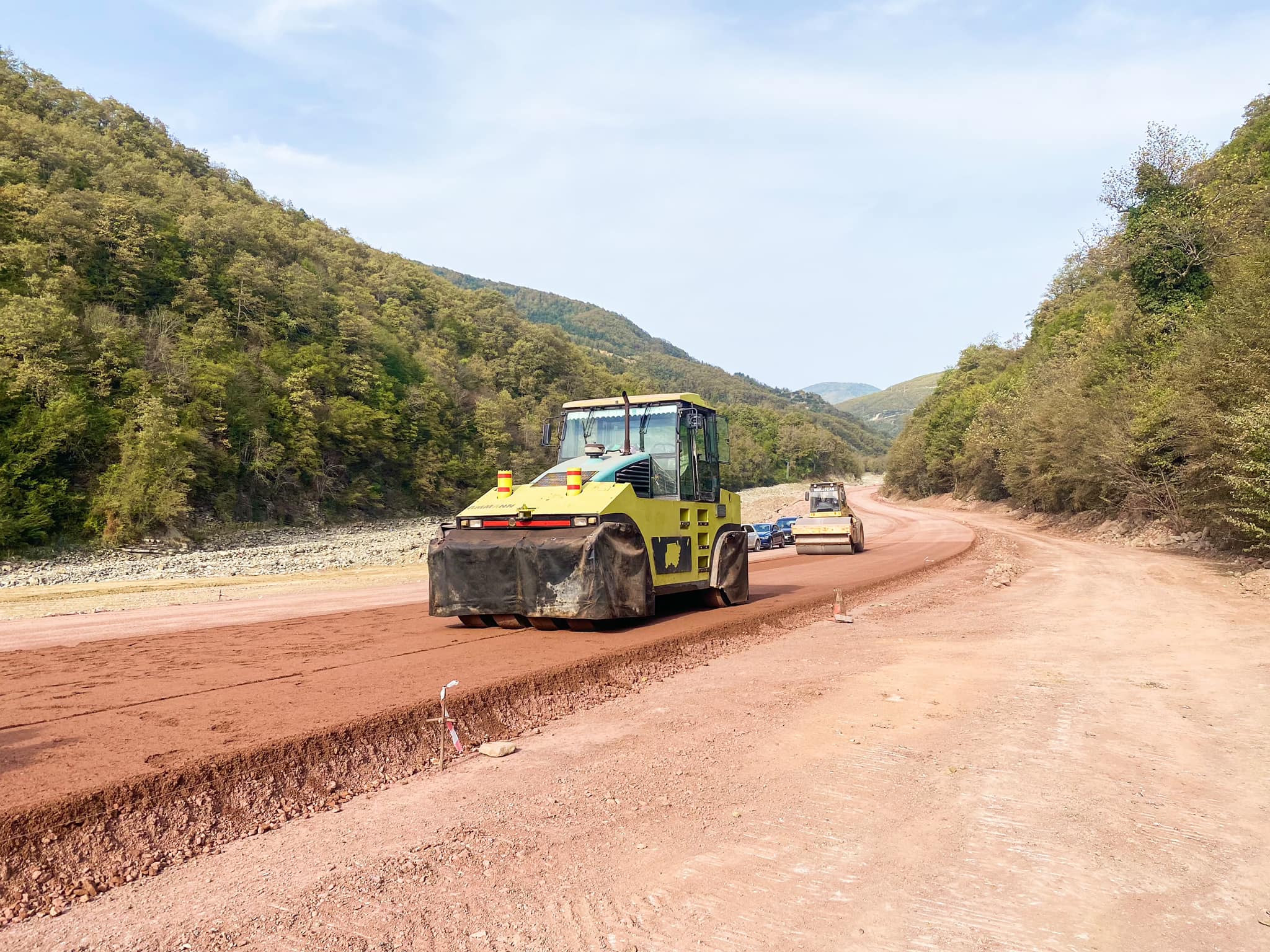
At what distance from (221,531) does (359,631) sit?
118 feet

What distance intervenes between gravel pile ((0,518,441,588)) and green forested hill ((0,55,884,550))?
2399mm

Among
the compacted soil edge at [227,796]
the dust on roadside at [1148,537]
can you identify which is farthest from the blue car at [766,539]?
the compacted soil edge at [227,796]

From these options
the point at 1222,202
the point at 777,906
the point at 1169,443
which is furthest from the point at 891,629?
the point at 1222,202

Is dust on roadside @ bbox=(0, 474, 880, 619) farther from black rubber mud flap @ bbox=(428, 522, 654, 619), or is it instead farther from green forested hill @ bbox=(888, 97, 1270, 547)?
green forested hill @ bbox=(888, 97, 1270, 547)

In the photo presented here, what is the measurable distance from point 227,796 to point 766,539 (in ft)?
96.8

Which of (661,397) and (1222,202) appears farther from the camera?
(1222,202)

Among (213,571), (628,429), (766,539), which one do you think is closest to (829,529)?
(766,539)

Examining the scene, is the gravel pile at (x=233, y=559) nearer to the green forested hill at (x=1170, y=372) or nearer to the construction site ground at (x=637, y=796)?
the construction site ground at (x=637, y=796)

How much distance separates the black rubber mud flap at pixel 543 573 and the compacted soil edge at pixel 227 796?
6.06ft

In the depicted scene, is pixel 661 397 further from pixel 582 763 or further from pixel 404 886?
pixel 404 886

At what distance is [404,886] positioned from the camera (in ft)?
13.4

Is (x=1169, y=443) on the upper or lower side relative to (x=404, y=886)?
upper

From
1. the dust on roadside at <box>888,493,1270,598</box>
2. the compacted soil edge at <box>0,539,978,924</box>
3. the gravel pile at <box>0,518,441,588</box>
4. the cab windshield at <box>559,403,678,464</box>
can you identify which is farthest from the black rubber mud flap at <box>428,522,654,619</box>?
the gravel pile at <box>0,518,441,588</box>

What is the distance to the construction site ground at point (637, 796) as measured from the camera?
3.78 m
